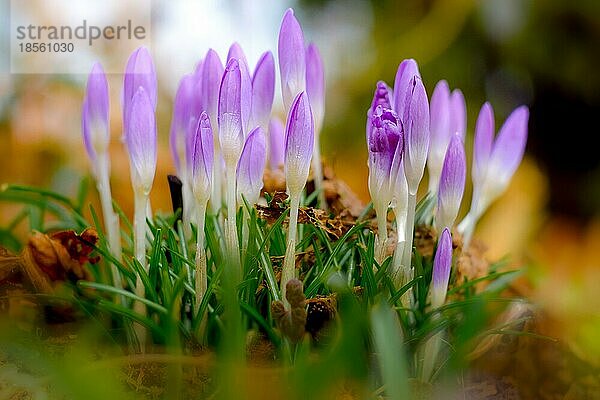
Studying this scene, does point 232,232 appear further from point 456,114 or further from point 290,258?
point 456,114

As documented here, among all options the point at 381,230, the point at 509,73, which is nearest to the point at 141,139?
the point at 381,230

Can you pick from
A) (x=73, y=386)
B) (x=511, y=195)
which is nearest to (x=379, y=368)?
(x=73, y=386)

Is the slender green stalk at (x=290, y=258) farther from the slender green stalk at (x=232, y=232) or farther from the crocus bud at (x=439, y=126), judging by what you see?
the crocus bud at (x=439, y=126)

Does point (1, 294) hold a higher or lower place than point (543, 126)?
lower

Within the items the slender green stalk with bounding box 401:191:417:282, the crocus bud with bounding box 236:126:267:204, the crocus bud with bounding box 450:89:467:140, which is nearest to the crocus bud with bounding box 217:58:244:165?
the crocus bud with bounding box 236:126:267:204

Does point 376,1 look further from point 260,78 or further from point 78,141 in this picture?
point 260,78

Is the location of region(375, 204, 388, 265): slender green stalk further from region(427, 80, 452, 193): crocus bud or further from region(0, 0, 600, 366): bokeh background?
region(0, 0, 600, 366): bokeh background

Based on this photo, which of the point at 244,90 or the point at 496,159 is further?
the point at 496,159
